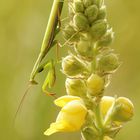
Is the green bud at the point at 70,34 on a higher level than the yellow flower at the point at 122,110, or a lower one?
higher

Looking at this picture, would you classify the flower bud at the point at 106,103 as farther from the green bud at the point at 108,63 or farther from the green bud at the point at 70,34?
the green bud at the point at 70,34

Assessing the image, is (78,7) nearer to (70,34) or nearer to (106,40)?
(70,34)

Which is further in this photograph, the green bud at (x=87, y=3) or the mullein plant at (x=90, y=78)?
the green bud at (x=87, y=3)

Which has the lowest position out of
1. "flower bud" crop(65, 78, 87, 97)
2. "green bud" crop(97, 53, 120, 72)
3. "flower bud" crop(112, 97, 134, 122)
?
"flower bud" crop(112, 97, 134, 122)

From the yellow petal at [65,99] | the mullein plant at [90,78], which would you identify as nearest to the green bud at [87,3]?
the mullein plant at [90,78]

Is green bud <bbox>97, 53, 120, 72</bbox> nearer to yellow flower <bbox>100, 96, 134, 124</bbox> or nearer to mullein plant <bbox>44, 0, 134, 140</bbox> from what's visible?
mullein plant <bbox>44, 0, 134, 140</bbox>

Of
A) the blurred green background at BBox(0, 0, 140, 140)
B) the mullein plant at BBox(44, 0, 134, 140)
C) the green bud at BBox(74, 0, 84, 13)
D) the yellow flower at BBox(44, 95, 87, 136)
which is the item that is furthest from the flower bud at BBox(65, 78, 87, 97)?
the blurred green background at BBox(0, 0, 140, 140)

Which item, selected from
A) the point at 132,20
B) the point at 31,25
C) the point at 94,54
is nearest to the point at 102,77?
the point at 94,54
